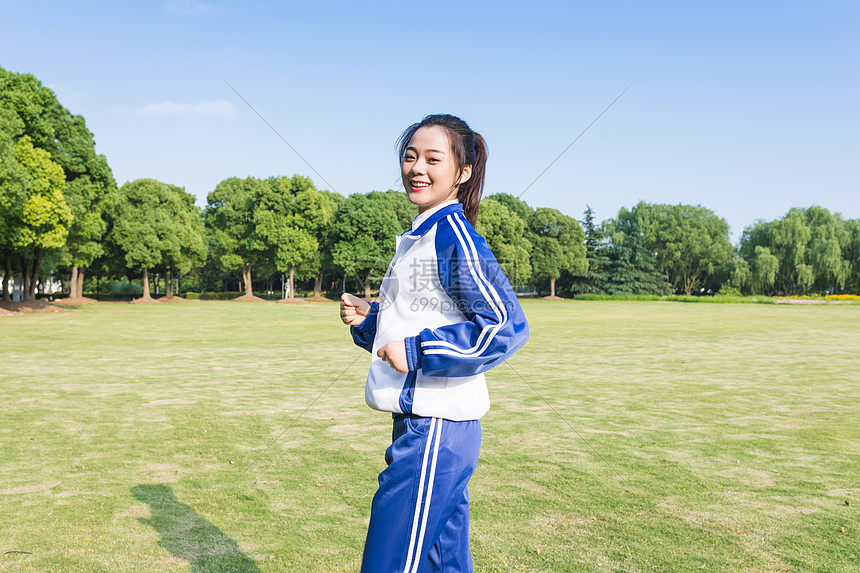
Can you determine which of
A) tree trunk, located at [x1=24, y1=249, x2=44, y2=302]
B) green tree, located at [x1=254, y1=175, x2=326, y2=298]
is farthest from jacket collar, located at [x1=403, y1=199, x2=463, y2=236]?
green tree, located at [x1=254, y1=175, x2=326, y2=298]

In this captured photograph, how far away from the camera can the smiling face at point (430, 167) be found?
2377 mm

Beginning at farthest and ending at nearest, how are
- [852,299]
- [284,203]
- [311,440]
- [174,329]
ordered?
[852,299] → [284,203] → [174,329] → [311,440]

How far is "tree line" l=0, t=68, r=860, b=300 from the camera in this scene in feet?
100

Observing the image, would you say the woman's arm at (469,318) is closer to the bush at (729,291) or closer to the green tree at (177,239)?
the green tree at (177,239)

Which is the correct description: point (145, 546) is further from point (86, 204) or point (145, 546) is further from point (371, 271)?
point (371, 271)

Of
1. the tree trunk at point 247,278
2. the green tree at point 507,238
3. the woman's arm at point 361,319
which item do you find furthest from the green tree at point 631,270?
the woman's arm at point 361,319

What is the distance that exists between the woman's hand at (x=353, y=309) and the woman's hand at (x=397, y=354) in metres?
0.55

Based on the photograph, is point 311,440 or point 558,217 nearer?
point 311,440

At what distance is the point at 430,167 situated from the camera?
238cm

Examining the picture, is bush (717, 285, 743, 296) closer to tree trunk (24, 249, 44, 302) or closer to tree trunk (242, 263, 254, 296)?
tree trunk (242, 263, 254, 296)

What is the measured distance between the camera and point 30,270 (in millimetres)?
36469

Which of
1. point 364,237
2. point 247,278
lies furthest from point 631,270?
point 247,278

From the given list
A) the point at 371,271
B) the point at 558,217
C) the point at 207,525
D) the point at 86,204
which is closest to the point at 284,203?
the point at 371,271

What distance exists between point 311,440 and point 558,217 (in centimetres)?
6714
